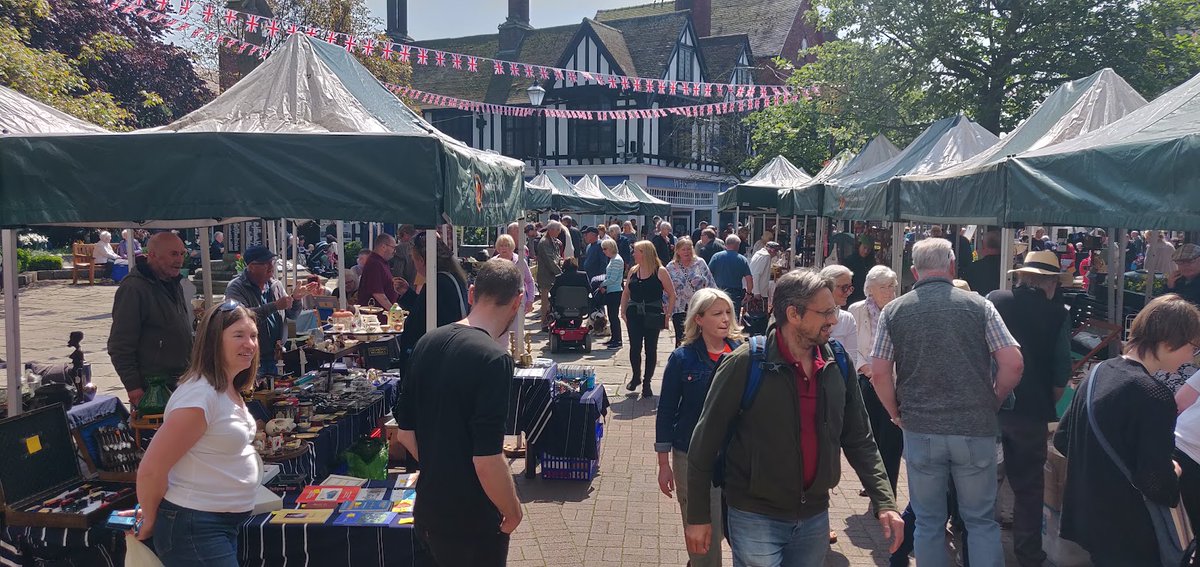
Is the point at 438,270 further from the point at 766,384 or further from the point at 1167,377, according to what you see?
the point at 1167,377

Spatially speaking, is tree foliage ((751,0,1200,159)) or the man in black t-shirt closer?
the man in black t-shirt

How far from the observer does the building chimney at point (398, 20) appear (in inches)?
1572

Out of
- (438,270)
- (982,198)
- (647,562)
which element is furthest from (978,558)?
(438,270)

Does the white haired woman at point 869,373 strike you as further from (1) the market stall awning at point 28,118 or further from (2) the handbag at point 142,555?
(1) the market stall awning at point 28,118

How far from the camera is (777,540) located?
2885 millimetres

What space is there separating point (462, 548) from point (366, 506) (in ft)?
4.04

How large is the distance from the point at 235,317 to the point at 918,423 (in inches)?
122

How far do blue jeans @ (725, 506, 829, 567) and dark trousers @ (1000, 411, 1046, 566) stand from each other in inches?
81.8

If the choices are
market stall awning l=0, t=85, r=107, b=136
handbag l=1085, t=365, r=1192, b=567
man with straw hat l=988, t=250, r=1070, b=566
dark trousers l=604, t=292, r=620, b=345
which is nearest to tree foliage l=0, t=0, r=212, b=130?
market stall awning l=0, t=85, r=107, b=136

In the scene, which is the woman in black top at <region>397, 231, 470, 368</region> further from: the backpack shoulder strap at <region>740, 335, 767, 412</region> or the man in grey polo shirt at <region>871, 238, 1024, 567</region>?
the backpack shoulder strap at <region>740, 335, 767, 412</region>

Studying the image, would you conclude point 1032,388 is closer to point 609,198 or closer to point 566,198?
point 566,198

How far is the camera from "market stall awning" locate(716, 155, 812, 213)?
1583cm

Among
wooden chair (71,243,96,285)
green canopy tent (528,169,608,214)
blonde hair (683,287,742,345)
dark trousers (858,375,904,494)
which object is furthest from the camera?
wooden chair (71,243,96,285)

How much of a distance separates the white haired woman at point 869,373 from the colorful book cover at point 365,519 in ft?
9.56
